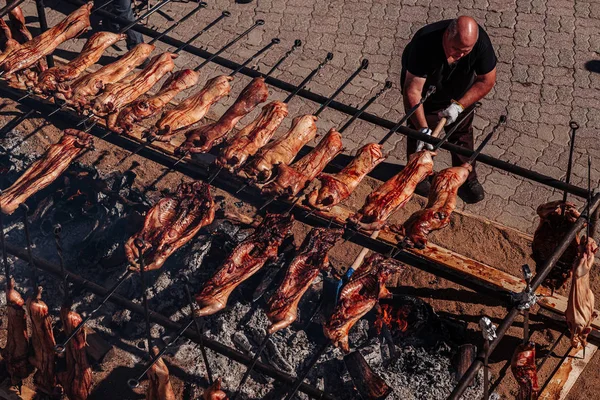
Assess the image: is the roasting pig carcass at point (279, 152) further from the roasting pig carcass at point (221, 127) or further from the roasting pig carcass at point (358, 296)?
the roasting pig carcass at point (358, 296)

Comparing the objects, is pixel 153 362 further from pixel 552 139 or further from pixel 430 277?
pixel 552 139

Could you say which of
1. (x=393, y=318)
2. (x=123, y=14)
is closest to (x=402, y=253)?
(x=393, y=318)

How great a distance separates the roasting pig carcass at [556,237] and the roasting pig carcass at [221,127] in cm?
280

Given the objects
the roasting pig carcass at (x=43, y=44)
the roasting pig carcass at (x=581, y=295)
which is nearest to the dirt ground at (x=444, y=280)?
the roasting pig carcass at (x=581, y=295)

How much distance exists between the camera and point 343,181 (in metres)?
6.06

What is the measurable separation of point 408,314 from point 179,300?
2.05 m

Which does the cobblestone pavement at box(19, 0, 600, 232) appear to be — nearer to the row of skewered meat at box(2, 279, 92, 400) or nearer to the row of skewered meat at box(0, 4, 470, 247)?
the row of skewered meat at box(0, 4, 470, 247)

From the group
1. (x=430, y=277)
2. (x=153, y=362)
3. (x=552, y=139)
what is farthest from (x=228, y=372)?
(x=552, y=139)

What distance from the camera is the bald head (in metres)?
6.46

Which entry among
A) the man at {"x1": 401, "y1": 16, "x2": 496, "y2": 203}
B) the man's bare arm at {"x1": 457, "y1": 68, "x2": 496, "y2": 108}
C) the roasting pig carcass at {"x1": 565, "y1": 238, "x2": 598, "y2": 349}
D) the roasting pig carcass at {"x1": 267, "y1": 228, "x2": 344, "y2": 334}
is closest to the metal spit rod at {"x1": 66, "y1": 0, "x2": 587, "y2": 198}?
the roasting pig carcass at {"x1": 565, "y1": 238, "x2": 598, "y2": 349}

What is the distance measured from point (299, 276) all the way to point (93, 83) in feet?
9.28

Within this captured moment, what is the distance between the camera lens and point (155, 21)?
35.0 ft

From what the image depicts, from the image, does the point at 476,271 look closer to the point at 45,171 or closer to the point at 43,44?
the point at 45,171

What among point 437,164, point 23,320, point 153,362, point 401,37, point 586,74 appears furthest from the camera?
point 401,37
